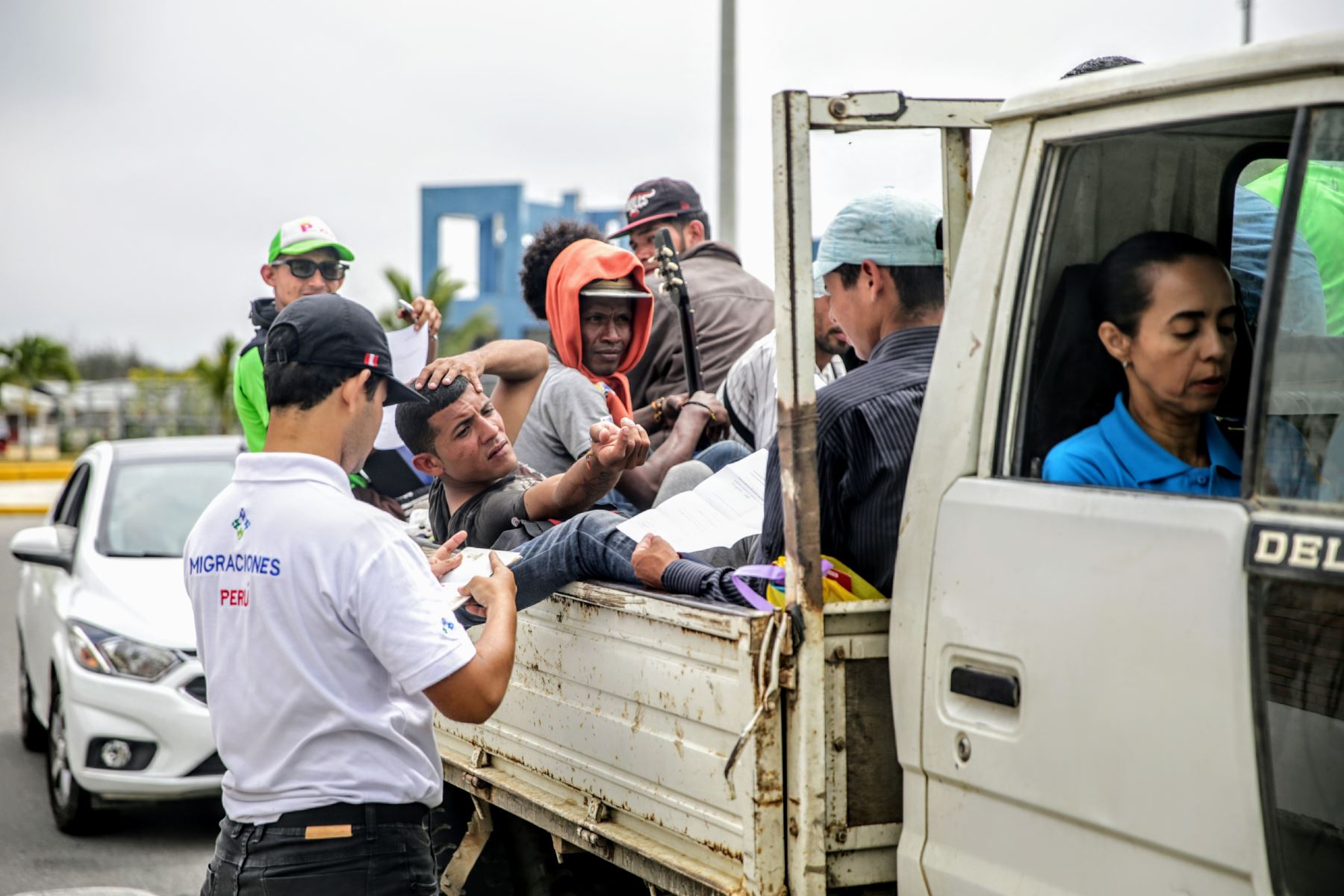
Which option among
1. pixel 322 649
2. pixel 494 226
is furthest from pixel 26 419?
pixel 322 649

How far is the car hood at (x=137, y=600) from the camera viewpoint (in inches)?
245

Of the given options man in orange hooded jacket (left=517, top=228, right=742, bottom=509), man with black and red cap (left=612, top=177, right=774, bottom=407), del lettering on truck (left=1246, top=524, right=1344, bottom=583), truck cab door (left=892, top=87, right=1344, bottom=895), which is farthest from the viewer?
man with black and red cap (left=612, top=177, right=774, bottom=407)

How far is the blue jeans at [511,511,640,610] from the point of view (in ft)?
10.7

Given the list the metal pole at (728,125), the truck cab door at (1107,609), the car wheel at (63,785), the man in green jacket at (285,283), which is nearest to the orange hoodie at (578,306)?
the man in green jacket at (285,283)

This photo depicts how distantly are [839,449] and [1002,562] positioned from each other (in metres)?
0.55

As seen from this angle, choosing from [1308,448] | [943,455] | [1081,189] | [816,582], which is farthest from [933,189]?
[1308,448]

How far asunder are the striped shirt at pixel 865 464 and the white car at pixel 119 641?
13.4ft

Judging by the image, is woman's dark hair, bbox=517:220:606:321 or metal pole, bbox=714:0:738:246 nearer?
woman's dark hair, bbox=517:220:606:321

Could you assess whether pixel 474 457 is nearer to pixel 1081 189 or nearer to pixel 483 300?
pixel 1081 189

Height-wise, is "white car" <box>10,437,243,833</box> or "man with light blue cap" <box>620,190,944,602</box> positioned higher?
"man with light blue cap" <box>620,190,944,602</box>

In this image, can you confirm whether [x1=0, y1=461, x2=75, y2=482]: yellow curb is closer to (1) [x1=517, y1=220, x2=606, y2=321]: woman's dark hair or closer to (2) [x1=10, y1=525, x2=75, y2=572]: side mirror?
(2) [x1=10, y1=525, x2=75, y2=572]: side mirror

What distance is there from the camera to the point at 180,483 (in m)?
7.64

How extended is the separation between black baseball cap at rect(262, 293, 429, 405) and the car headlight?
391cm

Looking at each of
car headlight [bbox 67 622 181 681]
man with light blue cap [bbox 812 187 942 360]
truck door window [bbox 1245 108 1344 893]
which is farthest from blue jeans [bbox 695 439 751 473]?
car headlight [bbox 67 622 181 681]
